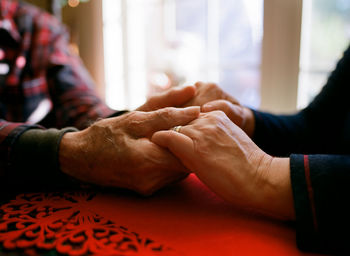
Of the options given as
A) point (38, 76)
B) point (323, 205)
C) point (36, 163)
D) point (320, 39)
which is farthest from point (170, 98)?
point (320, 39)

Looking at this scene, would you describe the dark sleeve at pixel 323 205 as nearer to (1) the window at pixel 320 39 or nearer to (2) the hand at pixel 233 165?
(2) the hand at pixel 233 165

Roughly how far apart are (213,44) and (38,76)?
118 centimetres

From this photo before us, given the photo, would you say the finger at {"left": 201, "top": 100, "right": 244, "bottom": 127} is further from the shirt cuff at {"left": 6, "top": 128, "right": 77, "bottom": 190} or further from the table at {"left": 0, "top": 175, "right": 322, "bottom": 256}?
the shirt cuff at {"left": 6, "top": 128, "right": 77, "bottom": 190}

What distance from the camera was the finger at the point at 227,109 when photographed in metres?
0.80

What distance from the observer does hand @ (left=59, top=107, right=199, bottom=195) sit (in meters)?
0.61

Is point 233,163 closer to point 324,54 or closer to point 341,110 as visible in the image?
point 341,110

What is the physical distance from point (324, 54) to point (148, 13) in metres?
1.40

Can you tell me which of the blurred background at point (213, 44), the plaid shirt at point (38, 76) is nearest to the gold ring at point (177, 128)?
the plaid shirt at point (38, 76)

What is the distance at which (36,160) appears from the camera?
0.65 metres

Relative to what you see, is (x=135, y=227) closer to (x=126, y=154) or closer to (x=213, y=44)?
(x=126, y=154)

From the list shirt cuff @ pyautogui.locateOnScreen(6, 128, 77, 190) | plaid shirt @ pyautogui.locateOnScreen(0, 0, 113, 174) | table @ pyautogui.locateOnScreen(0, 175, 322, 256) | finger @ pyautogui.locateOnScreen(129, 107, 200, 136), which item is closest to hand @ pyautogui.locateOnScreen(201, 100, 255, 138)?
finger @ pyautogui.locateOnScreen(129, 107, 200, 136)

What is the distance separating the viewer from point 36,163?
0.65 metres

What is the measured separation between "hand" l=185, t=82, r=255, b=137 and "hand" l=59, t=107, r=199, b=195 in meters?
0.19

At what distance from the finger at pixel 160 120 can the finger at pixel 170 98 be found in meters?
0.14
